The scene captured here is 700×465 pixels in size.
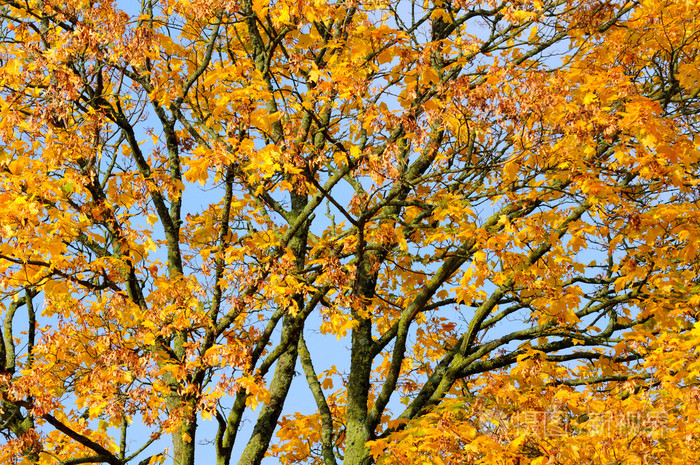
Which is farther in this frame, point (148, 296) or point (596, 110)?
point (148, 296)

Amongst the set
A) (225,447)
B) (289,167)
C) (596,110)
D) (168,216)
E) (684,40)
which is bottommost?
(225,447)

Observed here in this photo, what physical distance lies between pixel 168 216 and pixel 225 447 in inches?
140

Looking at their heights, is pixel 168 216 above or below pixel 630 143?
above

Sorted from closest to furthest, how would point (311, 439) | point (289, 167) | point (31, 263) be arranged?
point (289, 167) < point (31, 263) < point (311, 439)

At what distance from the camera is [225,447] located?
31.7 ft

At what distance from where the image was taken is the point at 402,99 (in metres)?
9.89

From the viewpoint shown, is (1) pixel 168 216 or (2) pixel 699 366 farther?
(1) pixel 168 216

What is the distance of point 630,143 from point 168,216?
6.71 m

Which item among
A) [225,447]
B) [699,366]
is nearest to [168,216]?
[225,447]

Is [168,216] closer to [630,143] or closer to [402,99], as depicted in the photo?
[402,99]

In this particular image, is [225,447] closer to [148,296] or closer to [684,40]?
[148,296]

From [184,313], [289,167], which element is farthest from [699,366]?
[184,313]

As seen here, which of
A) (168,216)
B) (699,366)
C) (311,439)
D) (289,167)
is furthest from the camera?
(311,439)

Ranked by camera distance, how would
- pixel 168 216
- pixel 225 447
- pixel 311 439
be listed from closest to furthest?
pixel 225 447, pixel 168 216, pixel 311 439
